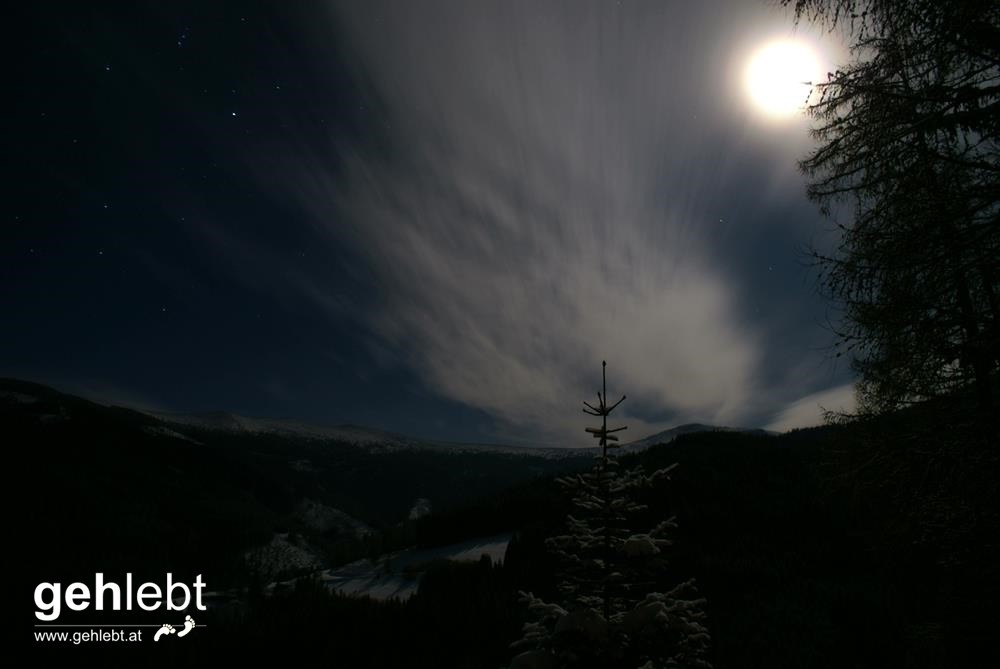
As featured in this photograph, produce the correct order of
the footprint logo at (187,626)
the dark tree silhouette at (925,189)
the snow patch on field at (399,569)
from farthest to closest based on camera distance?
the snow patch on field at (399,569)
the footprint logo at (187,626)
the dark tree silhouette at (925,189)

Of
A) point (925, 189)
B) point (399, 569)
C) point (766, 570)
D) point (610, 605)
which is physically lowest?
point (399, 569)

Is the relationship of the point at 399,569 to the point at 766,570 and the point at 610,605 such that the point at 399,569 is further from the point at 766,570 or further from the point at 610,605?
the point at 610,605

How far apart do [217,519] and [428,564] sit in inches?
4318

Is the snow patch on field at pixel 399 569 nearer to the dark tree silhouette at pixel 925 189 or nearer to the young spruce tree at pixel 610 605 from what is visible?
the young spruce tree at pixel 610 605

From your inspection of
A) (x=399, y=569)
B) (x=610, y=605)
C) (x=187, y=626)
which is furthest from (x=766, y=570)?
(x=187, y=626)

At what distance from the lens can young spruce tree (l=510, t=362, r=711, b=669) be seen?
16.5 ft

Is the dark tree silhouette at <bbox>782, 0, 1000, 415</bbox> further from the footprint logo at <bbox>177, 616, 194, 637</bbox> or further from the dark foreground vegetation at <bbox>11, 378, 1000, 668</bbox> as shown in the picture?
the footprint logo at <bbox>177, 616, 194, 637</bbox>

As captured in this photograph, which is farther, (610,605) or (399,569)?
(399,569)

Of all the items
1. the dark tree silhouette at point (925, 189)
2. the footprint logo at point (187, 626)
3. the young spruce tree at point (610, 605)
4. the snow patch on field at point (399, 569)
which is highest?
the dark tree silhouette at point (925, 189)

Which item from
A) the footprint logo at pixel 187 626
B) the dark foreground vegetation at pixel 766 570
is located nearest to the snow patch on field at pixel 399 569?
the dark foreground vegetation at pixel 766 570

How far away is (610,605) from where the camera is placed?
225 inches

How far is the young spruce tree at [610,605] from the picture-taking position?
503 centimetres

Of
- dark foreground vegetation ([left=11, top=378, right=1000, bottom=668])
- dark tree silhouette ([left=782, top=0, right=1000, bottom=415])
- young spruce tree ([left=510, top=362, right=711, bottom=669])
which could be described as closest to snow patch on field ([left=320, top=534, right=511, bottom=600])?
dark foreground vegetation ([left=11, top=378, right=1000, bottom=668])

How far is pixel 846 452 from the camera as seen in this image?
8516 millimetres
